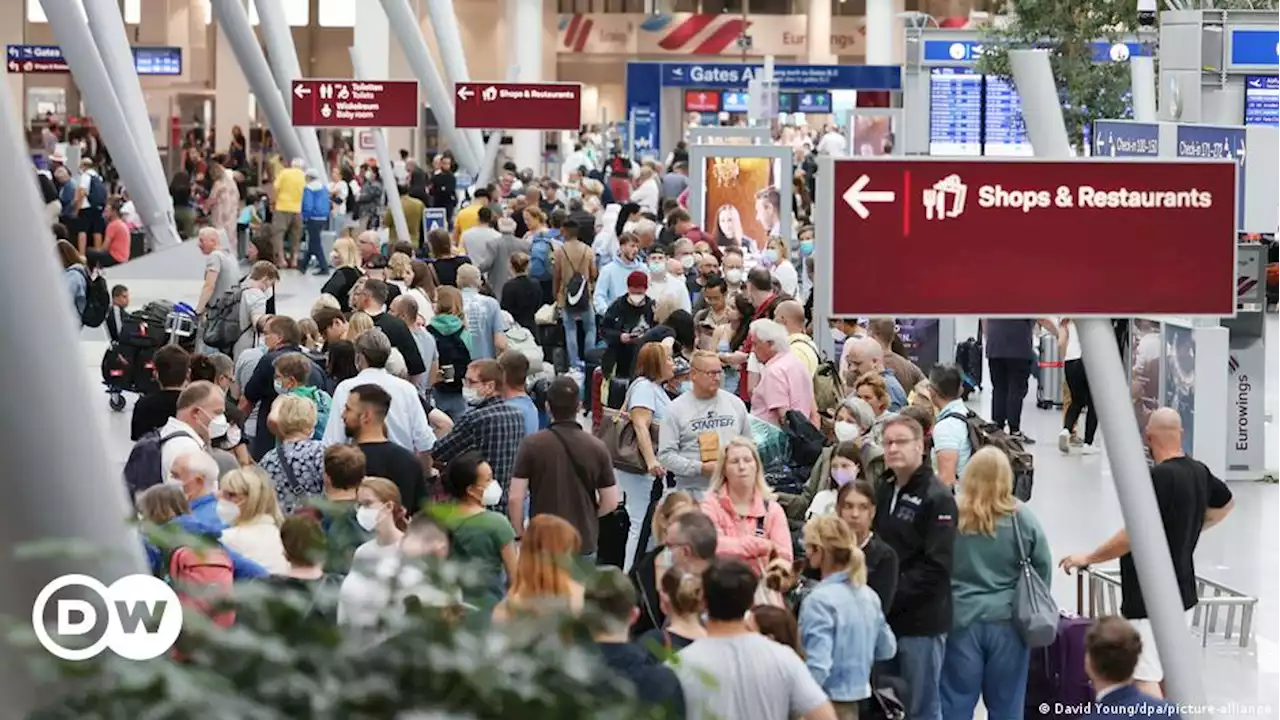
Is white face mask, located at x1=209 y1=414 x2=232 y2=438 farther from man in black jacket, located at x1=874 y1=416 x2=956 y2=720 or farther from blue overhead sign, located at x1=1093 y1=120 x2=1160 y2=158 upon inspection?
blue overhead sign, located at x1=1093 y1=120 x2=1160 y2=158

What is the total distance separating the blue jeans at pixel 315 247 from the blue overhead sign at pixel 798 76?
15.9 m

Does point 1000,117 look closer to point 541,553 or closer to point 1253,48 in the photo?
point 1253,48

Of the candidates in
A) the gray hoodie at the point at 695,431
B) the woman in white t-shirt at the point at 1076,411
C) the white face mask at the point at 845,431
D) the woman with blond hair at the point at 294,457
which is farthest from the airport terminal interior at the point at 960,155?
the gray hoodie at the point at 695,431

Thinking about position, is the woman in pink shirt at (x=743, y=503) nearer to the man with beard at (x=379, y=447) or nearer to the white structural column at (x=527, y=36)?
the man with beard at (x=379, y=447)

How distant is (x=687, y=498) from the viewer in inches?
289

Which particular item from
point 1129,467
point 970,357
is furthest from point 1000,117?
point 1129,467

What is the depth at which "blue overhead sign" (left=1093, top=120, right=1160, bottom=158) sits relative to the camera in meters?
14.4

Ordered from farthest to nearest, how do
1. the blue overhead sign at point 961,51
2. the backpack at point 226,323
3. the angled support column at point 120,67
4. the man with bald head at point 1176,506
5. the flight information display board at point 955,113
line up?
the blue overhead sign at point 961,51 < the flight information display board at point 955,113 < the angled support column at point 120,67 < the backpack at point 226,323 < the man with bald head at point 1176,506

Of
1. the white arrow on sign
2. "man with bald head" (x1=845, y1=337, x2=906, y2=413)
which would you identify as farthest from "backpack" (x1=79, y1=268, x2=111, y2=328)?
the white arrow on sign

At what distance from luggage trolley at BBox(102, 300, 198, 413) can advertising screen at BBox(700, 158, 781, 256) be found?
321 inches

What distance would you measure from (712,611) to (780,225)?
16.2m

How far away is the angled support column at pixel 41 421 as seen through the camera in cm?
306

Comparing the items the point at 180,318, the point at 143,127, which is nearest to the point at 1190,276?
the point at 180,318

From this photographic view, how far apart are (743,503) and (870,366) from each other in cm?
294
